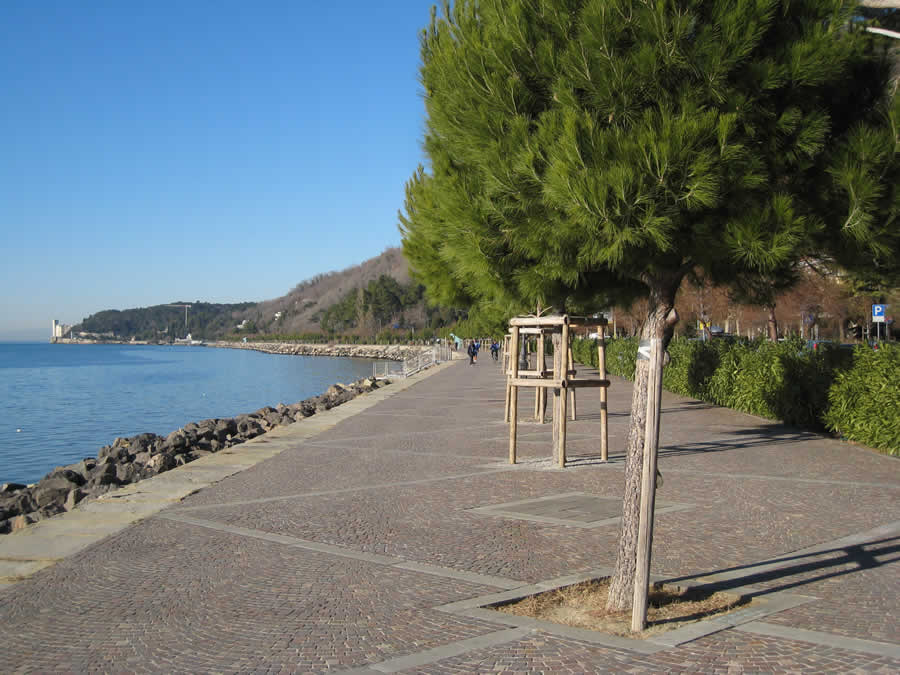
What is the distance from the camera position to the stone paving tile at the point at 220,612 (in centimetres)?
429

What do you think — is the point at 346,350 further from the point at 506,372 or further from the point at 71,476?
the point at 71,476

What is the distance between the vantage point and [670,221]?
475 cm

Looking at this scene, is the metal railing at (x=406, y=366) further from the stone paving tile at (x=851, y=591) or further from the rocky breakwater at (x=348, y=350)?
the rocky breakwater at (x=348, y=350)

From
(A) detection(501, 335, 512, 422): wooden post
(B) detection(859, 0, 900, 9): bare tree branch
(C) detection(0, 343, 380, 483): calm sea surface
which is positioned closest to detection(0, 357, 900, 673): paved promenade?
(A) detection(501, 335, 512, 422): wooden post

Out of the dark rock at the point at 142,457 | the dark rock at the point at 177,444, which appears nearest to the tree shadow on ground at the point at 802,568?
the dark rock at the point at 142,457

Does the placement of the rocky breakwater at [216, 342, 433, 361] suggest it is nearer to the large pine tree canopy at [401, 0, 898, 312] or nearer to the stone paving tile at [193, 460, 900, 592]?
the stone paving tile at [193, 460, 900, 592]

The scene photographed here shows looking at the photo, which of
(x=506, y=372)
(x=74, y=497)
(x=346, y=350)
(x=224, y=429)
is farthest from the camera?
(x=346, y=350)

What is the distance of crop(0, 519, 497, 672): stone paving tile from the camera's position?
4285 millimetres

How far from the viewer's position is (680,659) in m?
4.19

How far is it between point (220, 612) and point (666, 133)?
3854 millimetres

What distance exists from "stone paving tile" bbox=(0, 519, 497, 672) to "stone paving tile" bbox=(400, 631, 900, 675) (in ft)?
1.12

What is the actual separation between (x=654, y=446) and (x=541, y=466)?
6066 mm

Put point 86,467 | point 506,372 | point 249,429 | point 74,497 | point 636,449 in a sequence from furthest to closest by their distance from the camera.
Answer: point 506,372 → point 249,429 → point 86,467 → point 74,497 → point 636,449

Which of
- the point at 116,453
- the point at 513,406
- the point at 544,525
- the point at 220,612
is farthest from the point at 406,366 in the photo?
the point at 220,612
